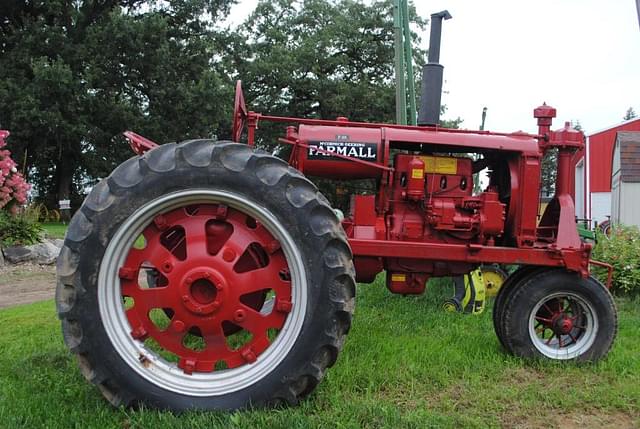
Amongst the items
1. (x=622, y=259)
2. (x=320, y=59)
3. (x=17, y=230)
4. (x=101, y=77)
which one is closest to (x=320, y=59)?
(x=320, y=59)

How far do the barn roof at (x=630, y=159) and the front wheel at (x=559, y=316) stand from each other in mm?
9810

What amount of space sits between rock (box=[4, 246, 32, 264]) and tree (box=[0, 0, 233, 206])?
45.3 ft

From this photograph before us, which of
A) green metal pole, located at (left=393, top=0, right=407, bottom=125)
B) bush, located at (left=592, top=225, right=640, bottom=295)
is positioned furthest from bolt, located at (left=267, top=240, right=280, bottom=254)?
green metal pole, located at (left=393, top=0, right=407, bottom=125)

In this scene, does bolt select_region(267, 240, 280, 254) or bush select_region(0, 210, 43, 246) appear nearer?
bolt select_region(267, 240, 280, 254)

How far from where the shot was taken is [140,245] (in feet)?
9.71

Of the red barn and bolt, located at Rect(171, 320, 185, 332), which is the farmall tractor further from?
the red barn

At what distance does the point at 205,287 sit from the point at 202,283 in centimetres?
3

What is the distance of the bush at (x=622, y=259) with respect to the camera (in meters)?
6.43

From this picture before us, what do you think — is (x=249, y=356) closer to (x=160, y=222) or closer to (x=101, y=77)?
(x=160, y=222)

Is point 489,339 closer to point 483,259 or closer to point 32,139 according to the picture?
point 483,259

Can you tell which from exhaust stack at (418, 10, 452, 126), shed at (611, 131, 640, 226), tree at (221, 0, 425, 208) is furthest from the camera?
tree at (221, 0, 425, 208)

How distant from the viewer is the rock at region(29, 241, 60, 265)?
32.6ft

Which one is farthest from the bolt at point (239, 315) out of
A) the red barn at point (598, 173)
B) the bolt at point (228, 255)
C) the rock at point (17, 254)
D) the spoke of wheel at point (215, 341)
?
the red barn at point (598, 173)

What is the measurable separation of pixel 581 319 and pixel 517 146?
1315mm
